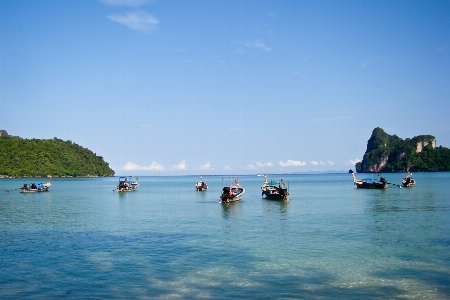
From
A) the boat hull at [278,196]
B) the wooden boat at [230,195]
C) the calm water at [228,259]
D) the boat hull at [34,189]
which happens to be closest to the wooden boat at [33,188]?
the boat hull at [34,189]

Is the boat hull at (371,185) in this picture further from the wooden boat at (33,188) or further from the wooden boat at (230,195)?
the wooden boat at (33,188)

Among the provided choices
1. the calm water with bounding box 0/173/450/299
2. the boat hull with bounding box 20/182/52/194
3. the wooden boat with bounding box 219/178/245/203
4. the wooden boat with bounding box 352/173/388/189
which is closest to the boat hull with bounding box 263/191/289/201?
the wooden boat with bounding box 219/178/245/203

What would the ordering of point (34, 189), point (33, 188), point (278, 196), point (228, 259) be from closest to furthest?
1. point (228, 259)
2. point (278, 196)
3. point (34, 189)
4. point (33, 188)

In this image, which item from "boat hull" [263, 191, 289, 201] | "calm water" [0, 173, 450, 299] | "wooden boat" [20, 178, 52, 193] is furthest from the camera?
"wooden boat" [20, 178, 52, 193]

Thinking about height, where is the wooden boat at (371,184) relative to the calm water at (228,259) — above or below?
above

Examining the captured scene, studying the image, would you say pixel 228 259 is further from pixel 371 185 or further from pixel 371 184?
pixel 371 185

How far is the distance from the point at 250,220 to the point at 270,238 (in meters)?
10.7

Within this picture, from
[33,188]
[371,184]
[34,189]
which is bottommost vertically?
[371,184]

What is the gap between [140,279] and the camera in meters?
17.8

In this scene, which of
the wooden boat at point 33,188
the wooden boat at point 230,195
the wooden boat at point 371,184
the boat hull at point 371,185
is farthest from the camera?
the boat hull at point 371,185

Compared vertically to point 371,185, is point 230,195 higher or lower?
higher

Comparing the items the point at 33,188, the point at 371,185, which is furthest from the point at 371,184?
the point at 33,188

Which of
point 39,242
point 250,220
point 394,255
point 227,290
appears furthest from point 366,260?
point 39,242

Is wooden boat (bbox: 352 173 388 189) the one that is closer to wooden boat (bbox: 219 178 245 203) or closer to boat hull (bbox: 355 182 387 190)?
boat hull (bbox: 355 182 387 190)
